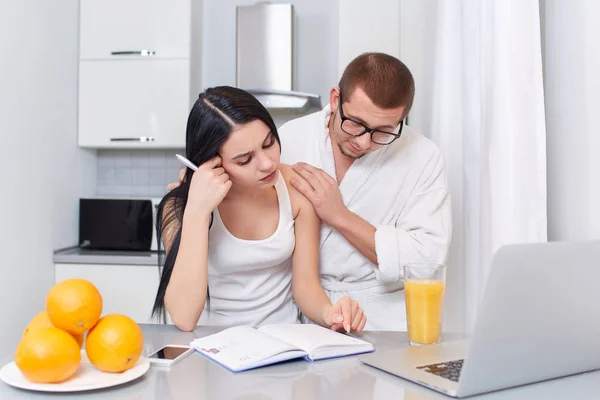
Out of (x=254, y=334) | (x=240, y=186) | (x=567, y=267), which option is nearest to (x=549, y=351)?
(x=567, y=267)

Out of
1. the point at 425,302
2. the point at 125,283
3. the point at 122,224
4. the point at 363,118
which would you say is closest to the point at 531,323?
the point at 425,302

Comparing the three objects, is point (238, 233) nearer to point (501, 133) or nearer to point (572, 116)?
point (501, 133)

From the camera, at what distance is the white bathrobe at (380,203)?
5.24 ft

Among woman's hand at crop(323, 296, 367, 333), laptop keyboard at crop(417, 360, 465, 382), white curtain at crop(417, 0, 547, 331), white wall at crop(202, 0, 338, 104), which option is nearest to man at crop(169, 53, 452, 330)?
white curtain at crop(417, 0, 547, 331)

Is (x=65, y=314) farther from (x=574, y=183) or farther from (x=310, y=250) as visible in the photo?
(x=574, y=183)

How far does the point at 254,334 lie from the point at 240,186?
546mm

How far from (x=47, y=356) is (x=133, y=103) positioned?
2.25 metres

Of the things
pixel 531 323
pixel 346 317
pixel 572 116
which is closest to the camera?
pixel 531 323

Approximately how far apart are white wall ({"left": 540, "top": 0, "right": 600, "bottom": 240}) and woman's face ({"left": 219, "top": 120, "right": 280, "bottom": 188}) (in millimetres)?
630

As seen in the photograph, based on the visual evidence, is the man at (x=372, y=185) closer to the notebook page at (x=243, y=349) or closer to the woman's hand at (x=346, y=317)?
the woman's hand at (x=346, y=317)

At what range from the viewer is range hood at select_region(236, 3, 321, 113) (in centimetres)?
278

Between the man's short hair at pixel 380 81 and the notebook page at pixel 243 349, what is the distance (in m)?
0.65

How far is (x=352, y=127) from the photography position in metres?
1.46

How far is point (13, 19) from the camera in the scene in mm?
2266
